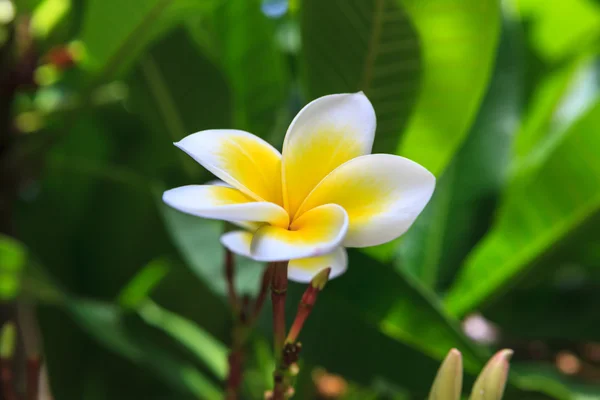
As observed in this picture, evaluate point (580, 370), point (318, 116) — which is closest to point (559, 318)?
point (580, 370)

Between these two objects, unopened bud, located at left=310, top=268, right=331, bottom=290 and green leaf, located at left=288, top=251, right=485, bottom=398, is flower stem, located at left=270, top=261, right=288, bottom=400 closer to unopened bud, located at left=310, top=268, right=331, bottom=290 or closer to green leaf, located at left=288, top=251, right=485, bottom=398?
unopened bud, located at left=310, top=268, right=331, bottom=290

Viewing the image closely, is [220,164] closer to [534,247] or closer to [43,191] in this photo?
[534,247]

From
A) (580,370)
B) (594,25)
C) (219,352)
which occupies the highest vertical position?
(594,25)

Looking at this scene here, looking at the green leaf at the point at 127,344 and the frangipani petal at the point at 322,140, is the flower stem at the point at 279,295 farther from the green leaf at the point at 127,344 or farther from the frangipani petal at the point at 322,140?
the green leaf at the point at 127,344

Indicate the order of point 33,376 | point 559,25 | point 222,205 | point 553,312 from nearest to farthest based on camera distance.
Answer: point 222,205, point 33,376, point 553,312, point 559,25

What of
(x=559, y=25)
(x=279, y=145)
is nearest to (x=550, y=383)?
(x=279, y=145)

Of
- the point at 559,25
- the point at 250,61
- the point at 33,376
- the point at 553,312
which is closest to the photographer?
the point at 33,376

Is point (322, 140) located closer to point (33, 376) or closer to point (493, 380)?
point (493, 380)

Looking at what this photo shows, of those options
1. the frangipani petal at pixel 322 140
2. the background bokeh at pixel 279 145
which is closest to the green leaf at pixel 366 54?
the background bokeh at pixel 279 145
